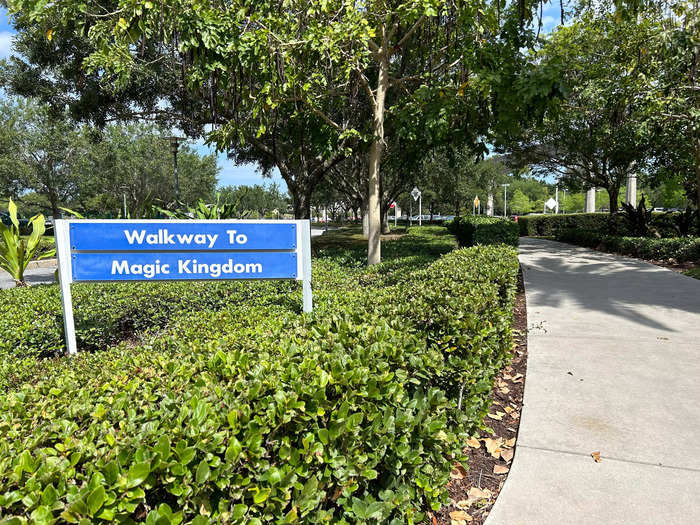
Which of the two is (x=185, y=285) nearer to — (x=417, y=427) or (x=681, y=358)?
(x=417, y=427)

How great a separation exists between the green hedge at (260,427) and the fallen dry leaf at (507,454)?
0.32 metres

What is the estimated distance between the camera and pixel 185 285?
5.24m

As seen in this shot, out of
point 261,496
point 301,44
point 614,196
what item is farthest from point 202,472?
point 614,196

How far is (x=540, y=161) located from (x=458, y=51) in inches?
553

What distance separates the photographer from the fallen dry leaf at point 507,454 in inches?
112

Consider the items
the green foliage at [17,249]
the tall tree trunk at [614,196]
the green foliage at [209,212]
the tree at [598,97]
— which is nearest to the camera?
the green foliage at [17,249]

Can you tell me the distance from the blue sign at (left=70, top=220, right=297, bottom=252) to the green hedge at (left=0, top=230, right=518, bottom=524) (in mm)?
900

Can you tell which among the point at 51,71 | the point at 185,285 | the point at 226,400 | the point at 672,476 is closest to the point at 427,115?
the point at 185,285

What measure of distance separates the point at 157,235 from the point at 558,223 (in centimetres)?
2766

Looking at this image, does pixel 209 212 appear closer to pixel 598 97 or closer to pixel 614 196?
pixel 598 97

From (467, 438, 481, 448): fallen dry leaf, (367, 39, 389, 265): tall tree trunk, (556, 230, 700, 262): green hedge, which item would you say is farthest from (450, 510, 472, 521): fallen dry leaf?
(556, 230, 700, 262): green hedge

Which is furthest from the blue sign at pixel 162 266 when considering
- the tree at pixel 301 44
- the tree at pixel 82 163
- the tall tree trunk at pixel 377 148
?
the tree at pixel 82 163

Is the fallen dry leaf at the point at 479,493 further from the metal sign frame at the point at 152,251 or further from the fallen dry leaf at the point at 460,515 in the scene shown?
the metal sign frame at the point at 152,251

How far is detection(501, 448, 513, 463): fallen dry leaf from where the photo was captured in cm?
284
